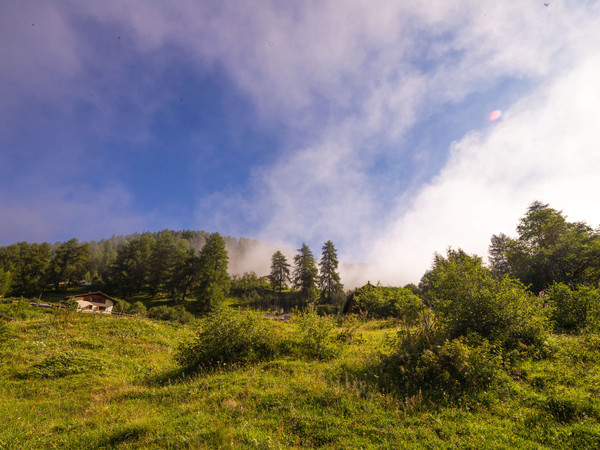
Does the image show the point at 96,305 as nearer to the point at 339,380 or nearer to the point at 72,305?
the point at 72,305

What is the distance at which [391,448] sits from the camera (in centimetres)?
493

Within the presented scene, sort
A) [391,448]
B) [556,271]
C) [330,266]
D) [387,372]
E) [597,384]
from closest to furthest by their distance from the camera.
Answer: [391,448] < [597,384] < [387,372] < [556,271] < [330,266]

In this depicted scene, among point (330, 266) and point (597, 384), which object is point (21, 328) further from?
point (330, 266)

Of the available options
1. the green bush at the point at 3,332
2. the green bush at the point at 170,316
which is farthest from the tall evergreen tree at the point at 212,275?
the green bush at the point at 3,332

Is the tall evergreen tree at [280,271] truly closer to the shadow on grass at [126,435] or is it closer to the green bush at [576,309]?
the green bush at [576,309]

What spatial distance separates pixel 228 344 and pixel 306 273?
56.3m

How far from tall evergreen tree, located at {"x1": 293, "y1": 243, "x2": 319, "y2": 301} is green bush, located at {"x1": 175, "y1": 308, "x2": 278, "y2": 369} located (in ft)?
180

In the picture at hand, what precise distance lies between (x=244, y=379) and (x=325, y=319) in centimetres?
521

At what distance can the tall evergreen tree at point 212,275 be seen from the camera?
51.5 m

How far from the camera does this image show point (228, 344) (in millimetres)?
10898

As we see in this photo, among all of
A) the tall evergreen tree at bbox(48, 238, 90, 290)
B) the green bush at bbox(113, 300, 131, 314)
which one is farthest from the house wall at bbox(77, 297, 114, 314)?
the tall evergreen tree at bbox(48, 238, 90, 290)

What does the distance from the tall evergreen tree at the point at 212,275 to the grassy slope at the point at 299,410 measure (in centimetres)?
4193

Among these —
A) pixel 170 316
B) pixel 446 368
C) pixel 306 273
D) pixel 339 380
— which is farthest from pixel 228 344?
pixel 306 273

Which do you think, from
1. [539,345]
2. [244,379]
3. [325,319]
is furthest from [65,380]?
[539,345]
